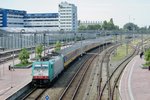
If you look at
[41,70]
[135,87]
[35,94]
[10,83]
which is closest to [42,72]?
[41,70]

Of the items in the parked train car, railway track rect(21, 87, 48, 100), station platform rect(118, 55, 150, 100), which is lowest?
railway track rect(21, 87, 48, 100)

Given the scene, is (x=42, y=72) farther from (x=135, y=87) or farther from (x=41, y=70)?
A: (x=135, y=87)

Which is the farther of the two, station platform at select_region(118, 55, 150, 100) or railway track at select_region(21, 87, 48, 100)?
railway track at select_region(21, 87, 48, 100)

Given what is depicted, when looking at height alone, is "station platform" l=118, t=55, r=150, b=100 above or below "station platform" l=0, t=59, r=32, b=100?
below

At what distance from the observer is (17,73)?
43.8m

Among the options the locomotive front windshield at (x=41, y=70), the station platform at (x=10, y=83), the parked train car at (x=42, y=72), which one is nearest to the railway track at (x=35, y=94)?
the parked train car at (x=42, y=72)

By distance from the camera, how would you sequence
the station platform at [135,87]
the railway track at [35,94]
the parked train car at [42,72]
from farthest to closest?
the parked train car at [42,72]
the railway track at [35,94]
the station platform at [135,87]

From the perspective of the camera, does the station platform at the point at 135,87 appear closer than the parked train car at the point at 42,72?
Yes

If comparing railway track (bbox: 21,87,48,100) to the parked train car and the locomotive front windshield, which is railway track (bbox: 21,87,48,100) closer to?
the parked train car

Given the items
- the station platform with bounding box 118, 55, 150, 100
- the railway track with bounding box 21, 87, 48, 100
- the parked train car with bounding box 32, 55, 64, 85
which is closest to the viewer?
the station platform with bounding box 118, 55, 150, 100

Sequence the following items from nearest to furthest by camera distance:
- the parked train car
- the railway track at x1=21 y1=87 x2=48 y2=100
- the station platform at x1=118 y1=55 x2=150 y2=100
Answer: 1. the station platform at x1=118 y1=55 x2=150 y2=100
2. the railway track at x1=21 y1=87 x2=48 y2=100
3. the parked train car

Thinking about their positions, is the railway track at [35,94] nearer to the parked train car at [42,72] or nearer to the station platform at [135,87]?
the parked train car at [42,72]

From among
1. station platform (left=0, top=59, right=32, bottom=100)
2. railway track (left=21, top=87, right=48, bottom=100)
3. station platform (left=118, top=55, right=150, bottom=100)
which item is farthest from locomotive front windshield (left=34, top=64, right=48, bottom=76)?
station platform (left=118, top=55, right=150, bottom=100)

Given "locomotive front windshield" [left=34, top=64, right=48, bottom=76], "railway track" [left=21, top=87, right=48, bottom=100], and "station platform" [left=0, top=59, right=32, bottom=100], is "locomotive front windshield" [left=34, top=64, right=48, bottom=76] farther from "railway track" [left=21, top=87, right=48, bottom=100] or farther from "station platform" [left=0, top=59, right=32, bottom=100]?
"station platform" [left=0, top=59, right=32, bottom=100]
